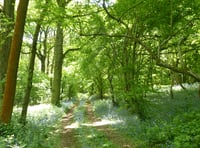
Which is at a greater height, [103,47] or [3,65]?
[103,47]

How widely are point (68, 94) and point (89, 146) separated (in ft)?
152

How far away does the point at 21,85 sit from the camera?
19719 millimetres

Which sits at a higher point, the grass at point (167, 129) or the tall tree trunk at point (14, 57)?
the tall tree trunk at point (14, 57)

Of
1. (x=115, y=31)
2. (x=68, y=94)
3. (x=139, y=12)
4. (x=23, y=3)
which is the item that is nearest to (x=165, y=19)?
(x=139, y=12)

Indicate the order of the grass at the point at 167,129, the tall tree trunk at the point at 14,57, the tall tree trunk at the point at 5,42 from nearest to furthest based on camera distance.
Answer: the grass at the point at 167,129, the tall tree trunk at the point at 14,57, the tall tree trunk at the point at 5,42

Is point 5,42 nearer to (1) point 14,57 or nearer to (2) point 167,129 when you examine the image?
(1) point 14,57

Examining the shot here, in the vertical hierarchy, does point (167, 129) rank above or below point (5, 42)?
below

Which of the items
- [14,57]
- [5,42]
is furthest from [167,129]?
[5,42]

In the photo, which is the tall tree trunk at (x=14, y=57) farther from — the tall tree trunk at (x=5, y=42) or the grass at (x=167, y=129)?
the grass at (x=167, y=129)

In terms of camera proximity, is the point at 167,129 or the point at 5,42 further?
the point at 5,42

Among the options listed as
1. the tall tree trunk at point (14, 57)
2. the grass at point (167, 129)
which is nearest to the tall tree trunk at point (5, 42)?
the tall tree trunk at point (14, 57)

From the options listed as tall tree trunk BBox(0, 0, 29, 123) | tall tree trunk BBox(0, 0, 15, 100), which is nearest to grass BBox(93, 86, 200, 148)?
tall tree trunk BBox(0, 0, 29, 123)

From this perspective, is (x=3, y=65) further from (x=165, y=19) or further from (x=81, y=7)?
(x=165, y=19)

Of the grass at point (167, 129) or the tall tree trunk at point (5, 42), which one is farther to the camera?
the tall tree trunk at point (5, 42)
